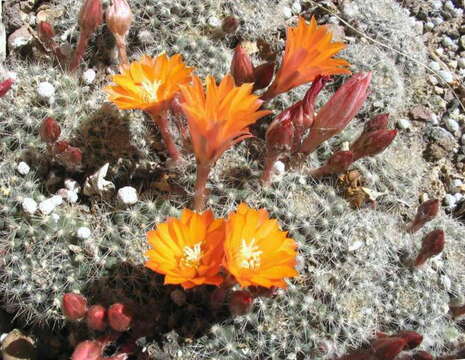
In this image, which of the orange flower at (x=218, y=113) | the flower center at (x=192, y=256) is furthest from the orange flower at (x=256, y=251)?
the orange flower at (x=218, y=113)

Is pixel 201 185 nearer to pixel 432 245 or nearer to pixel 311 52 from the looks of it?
pixel 311 52

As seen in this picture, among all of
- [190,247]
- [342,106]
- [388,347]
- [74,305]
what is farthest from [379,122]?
[74,305]

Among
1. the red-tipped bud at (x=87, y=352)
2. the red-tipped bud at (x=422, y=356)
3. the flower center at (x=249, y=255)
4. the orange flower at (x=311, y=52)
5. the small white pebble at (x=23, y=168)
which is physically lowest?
the red-tipped bud at (x=87, y=352)

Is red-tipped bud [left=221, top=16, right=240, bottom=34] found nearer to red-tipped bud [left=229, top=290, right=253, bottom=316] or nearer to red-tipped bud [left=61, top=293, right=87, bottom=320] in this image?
red-tipped bud [left=229, top=290, right=253, bottom=316]

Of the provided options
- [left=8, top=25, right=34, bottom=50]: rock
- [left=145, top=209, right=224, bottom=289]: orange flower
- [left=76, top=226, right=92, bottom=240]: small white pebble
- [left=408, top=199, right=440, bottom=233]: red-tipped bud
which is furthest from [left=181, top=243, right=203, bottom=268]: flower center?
[left=8, top=25, right=34, bottom=50]: rock

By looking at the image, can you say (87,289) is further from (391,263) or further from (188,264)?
(391,263)

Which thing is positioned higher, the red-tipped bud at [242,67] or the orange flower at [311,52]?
the orange flower at [311,52]

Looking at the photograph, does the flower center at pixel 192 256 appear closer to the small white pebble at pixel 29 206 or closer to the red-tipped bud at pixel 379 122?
the small white pebble at pixel 29 206
